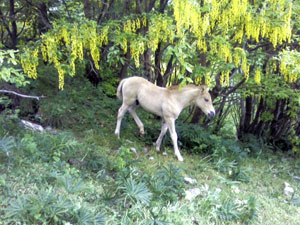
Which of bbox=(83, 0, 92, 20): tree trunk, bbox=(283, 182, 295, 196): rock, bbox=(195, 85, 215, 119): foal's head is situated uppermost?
bbox=(83, 0, 92, 20): tree trunk

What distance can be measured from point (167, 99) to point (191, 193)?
247cm

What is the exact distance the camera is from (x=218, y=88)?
883 cm

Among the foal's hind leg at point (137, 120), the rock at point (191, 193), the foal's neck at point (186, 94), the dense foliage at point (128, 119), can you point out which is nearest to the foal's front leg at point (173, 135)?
the dense foliage at point (128, 119)

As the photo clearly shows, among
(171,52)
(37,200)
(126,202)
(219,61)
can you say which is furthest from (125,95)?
(37,200)

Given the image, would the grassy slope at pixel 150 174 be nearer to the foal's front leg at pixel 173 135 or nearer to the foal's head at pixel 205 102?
the foal's front leg at pixel 173 135

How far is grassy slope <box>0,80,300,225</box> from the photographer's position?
4.63 m

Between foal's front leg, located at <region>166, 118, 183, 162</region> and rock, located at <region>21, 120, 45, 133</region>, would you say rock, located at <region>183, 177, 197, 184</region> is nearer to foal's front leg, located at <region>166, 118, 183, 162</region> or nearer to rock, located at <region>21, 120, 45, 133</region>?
foal's front leg, located at <region>166, 118, 183, 162</region>

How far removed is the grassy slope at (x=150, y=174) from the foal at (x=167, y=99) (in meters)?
0.53

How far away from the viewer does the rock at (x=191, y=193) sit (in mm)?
5156

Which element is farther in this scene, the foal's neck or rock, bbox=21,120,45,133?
the foal's neck

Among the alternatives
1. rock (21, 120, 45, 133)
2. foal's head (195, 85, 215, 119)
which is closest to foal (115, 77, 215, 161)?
foal's head (195, 85, 215, 119)

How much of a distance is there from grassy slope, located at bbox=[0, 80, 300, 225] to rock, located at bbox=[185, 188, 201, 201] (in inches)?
3.1

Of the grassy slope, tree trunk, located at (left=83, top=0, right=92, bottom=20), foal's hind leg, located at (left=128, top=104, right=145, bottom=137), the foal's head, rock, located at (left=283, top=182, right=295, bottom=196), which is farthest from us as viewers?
tree trunk, located at (left=83, top=0, right=92, bottom=20)

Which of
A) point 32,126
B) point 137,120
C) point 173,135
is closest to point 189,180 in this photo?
point 173,135
